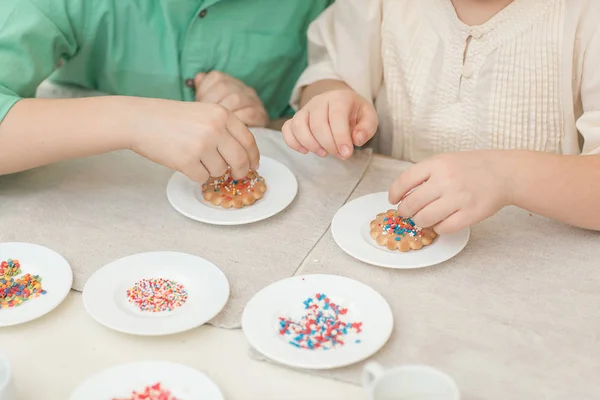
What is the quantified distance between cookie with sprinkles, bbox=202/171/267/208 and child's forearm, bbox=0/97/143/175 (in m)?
0.15

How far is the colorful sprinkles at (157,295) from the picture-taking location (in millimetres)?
918

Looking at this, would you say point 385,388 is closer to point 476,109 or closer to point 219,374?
point 219,374

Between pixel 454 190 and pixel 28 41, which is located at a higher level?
pixel 28 41

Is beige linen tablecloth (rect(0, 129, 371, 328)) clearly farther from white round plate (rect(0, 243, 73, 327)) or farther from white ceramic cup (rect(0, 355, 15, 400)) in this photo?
white ceramic cup (rect(0, 355, 15, 400))

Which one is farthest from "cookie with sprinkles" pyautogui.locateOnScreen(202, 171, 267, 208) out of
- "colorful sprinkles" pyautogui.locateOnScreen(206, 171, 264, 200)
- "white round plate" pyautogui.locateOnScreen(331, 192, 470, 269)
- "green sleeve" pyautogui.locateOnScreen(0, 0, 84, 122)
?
"green sleeve" pyautogui.locateOnScreen(0, 0, 84, 122)

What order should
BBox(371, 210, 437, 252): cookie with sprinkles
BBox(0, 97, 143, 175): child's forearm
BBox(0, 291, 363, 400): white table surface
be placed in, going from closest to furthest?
BBox(0, 291, 363, 400): white table surface, BBox(371, 210, 437, 252): cookie with sprinkles, BBox(0, 97, 143, 175): child's forearm

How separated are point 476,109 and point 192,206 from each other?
0.56m

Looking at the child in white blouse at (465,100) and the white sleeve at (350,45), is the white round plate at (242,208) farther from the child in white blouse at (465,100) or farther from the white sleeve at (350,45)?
the white sleeve at (350,45)

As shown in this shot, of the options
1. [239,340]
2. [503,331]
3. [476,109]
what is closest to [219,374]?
[239,340]

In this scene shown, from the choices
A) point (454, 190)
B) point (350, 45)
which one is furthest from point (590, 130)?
point (350, 45)

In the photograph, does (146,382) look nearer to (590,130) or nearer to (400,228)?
(400,228)

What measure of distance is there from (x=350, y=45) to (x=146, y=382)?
87cm

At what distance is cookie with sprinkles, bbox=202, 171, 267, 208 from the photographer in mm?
1147

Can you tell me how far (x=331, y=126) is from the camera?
118cm
